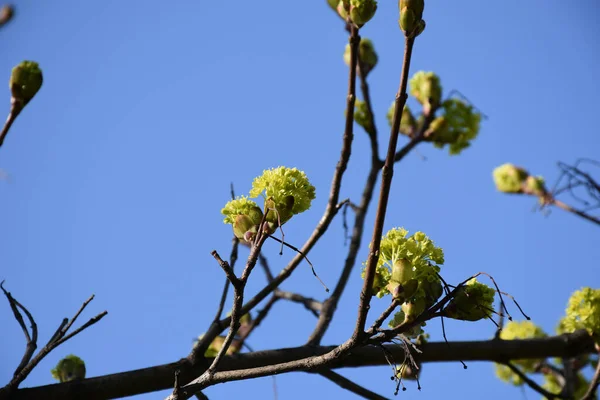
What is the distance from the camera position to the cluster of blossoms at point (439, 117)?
4105 millimetres

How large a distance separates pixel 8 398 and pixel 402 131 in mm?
2754

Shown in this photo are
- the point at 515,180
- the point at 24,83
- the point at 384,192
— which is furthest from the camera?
the point at 515,180

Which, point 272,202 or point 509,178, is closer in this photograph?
point 272,202

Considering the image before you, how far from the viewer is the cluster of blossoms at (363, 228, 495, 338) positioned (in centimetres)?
200

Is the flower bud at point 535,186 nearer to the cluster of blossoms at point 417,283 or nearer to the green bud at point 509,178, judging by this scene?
the green bud at point 509,178

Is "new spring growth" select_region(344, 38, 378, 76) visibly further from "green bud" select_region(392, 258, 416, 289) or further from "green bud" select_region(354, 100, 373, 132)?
"green bud" select_region(392, 258, 416, 289)

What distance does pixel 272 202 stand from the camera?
78.4 inches

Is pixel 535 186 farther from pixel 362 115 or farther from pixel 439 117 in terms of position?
pixel 362 115

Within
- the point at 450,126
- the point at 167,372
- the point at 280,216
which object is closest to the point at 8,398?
the point at 167,372

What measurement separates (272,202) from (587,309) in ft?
6.24

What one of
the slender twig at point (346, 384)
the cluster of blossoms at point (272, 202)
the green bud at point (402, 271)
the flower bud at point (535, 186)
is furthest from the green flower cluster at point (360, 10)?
the flower bud at point (535, 186)

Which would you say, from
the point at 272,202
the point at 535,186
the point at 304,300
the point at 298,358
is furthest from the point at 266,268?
the point at 535,186

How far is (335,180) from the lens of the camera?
9.14ft

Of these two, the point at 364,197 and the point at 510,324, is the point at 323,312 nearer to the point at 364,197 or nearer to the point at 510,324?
the point at 364,197
